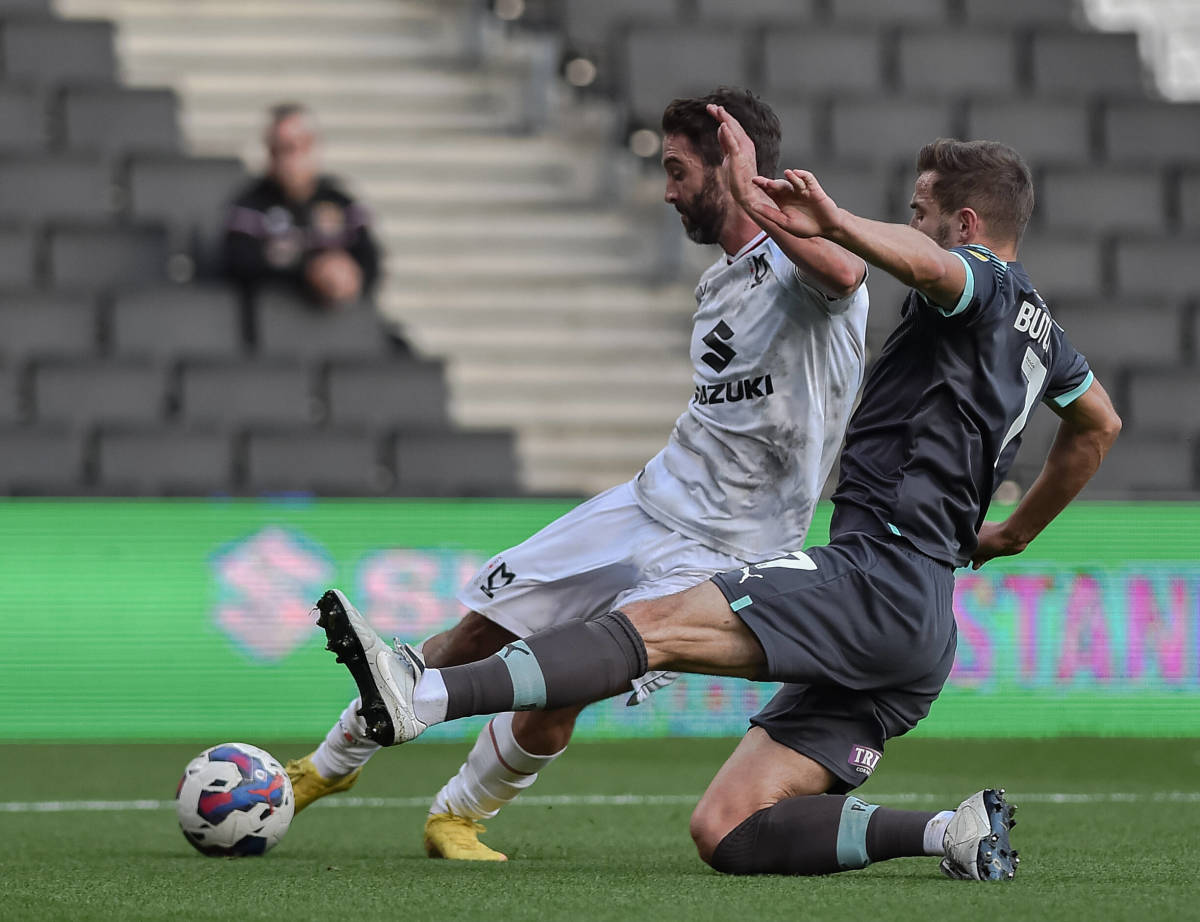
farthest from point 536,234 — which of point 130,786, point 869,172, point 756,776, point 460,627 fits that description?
point 756,776

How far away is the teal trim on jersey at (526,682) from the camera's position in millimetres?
4074

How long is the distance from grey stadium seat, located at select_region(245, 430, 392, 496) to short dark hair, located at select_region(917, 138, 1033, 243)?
19.5 ft

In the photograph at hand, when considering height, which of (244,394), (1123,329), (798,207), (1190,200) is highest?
(798,207)

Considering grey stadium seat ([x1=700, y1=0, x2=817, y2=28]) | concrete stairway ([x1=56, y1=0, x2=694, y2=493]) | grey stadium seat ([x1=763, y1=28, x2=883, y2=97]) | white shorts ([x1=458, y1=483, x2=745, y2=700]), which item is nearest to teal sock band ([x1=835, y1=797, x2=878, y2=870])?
white shorts ([x1=458, y1=483, x2=745, y2=700])

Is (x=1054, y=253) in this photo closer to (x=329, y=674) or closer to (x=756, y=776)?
(x=329, y=674)

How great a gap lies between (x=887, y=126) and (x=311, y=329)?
4.03 m

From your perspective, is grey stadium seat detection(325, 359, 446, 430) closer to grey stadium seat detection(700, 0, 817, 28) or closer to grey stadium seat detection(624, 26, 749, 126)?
grey stadium seat detection(624, 26, 749, 126)

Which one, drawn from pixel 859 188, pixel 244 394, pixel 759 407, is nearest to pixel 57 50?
pixel 244 394

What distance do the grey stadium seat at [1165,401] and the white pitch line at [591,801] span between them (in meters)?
4.41

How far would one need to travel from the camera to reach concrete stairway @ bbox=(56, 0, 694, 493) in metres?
11.6

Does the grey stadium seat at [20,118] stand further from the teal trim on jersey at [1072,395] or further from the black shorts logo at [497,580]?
the teal trim on jersey at [1072,395]

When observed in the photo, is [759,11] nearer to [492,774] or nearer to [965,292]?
[492,774]

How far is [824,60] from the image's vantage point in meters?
12.9

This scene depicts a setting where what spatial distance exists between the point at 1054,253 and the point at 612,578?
24.8 ft
